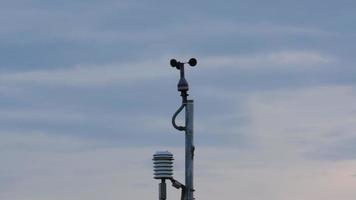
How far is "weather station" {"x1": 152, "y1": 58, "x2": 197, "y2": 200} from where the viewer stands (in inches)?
519

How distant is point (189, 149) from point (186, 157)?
8.6 inches

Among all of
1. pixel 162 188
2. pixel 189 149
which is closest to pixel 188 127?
pixel 189 149

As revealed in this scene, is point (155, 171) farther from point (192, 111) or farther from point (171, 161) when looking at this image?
point (192, 111)

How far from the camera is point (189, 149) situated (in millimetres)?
13711

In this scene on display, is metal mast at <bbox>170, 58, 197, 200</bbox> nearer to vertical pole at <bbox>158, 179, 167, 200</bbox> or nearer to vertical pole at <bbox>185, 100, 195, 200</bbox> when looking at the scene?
vertical pole at <bbox>185, 100, 195, 200</bbox>

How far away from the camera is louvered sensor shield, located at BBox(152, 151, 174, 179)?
1314 centimetres

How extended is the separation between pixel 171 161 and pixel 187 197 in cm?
103

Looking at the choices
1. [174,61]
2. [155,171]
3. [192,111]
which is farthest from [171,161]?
[174,61]

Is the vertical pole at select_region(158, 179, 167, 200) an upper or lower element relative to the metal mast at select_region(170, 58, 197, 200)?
lower

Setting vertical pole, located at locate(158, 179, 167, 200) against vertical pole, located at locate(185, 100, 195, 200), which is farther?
vertical pole, located at locate(185, 100, 195, 200)

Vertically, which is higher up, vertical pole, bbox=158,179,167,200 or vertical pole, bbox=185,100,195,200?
vertical pole, bbox=185,100,195,200

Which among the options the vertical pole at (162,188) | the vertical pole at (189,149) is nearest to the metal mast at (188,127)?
the vertical pole at (189,149)

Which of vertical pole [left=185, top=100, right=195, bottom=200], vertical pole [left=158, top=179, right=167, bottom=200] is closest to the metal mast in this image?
vertical pole [left=185, top=100, right=195, bottom=200]

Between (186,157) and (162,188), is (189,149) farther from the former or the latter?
(162,188)
